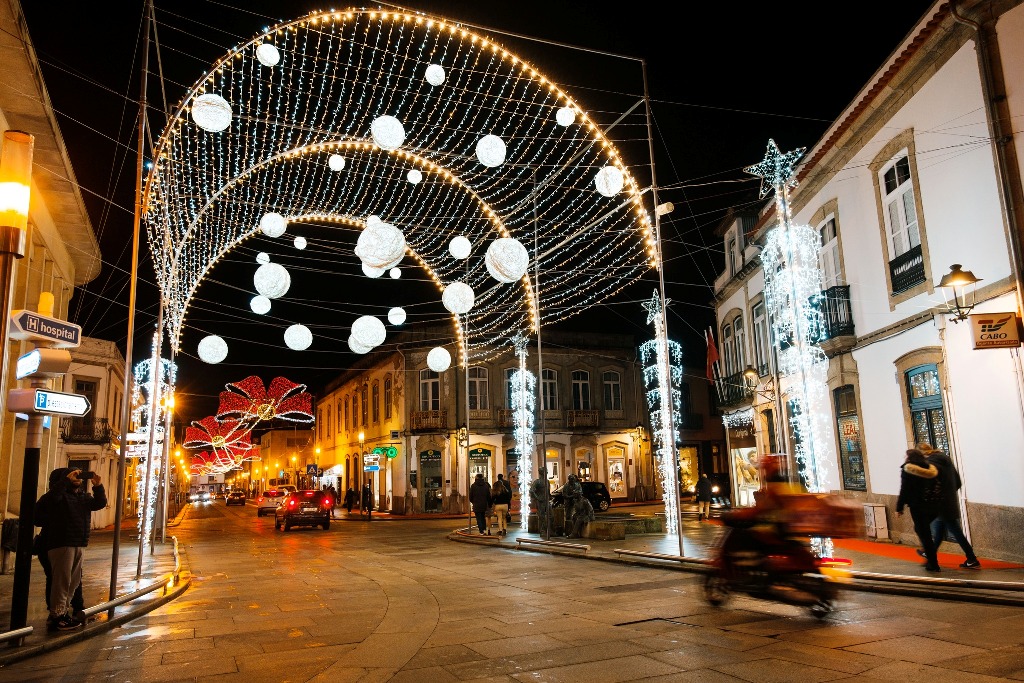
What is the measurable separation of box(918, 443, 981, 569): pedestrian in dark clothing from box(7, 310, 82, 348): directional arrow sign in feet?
38.8

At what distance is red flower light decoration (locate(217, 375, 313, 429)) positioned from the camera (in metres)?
35.5

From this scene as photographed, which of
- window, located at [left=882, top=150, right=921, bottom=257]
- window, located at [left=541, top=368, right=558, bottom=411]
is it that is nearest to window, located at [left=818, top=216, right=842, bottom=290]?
window, located at [left=882, top=150, right=921, bottom=257]

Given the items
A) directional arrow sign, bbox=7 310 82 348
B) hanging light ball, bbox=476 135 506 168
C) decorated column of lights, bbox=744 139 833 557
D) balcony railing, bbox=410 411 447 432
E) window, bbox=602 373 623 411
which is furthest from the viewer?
window, bbox=602 373 623 411

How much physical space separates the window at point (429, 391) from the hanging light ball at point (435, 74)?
30084 millimetres

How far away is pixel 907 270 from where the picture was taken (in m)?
13.5

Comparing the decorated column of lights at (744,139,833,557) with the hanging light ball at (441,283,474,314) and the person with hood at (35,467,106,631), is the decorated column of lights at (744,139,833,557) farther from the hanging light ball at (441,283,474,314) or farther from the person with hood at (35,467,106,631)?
the person with hood at (35,467,106,631)

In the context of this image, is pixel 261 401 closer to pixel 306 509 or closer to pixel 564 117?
pixel 306 509

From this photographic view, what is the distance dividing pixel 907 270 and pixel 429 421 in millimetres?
28875

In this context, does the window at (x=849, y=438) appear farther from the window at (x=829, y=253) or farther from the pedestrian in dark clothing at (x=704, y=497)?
the pedestrian in dark clothing at (x=704, y=497)

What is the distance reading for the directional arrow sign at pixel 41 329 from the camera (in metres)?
7.93

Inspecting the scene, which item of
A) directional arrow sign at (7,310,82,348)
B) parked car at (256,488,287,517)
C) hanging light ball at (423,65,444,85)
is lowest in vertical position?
parked car at (256,488,287,517)

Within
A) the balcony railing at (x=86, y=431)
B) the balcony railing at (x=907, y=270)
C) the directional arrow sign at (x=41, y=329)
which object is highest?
the balcony railing at (x=907, y=270)

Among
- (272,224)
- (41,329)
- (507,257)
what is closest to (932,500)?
(507,257)

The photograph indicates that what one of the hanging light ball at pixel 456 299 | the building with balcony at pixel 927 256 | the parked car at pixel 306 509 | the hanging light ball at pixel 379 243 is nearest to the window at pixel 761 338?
the building with balcony at pixel 927 256
